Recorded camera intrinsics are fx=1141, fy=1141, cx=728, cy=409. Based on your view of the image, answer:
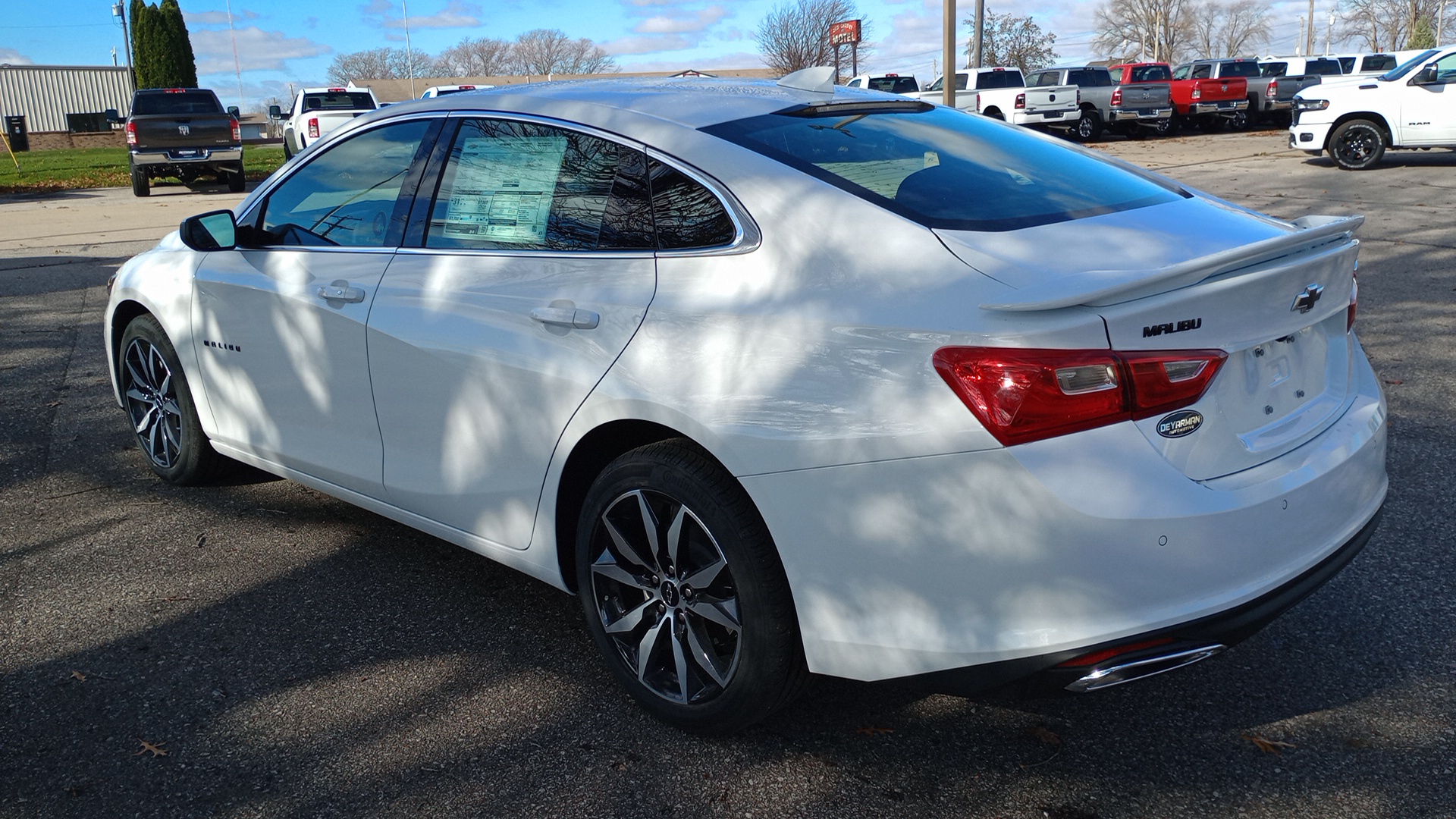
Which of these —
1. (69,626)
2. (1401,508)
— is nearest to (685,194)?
(69,626)

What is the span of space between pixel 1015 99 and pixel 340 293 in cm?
2663

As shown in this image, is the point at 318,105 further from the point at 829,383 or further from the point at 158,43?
the point at 829,383

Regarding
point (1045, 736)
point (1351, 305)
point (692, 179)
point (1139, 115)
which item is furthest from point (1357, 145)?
point (692, 179)

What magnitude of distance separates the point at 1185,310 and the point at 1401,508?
250 centimetres

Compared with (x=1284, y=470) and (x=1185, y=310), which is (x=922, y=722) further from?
(x=1185, y=310)

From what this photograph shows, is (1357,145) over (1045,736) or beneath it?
over

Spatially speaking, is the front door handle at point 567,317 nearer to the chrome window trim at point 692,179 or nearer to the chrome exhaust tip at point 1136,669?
the chrome window trim at point 692,179

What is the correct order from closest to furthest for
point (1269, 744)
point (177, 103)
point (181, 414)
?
point (1269, 744) < point (181, 414) < point (177, 103)

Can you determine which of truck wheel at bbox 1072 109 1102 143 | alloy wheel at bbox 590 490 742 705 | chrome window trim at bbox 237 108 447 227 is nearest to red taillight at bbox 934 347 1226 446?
alloy wheel at bbox 590 490 742 705

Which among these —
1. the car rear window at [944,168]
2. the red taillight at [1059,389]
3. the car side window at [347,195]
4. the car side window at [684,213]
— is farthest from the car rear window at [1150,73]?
the red taillight at [1059,389]

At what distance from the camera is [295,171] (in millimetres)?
4117

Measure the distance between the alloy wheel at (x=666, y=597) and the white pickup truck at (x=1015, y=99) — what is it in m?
26.0

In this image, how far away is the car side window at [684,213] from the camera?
281 cm

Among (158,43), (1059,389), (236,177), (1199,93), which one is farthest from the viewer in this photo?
(158,43)
